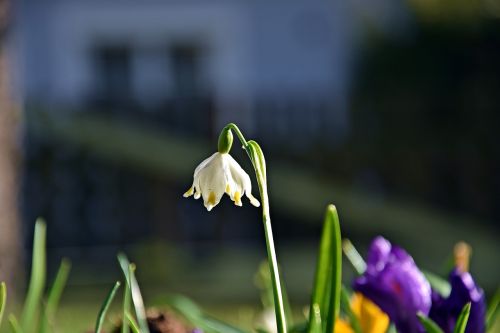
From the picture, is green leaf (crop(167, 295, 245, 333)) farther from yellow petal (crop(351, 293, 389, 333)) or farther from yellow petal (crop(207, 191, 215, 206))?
yellow petal (crop(207, 191, 215, 206))

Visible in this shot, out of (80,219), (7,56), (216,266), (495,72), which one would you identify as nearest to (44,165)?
(80,219)

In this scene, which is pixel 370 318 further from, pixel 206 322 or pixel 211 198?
pixel 211 198

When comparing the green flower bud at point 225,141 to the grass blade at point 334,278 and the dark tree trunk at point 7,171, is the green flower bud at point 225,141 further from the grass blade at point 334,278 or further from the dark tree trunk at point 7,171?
the dark tree trunk at point 7,171

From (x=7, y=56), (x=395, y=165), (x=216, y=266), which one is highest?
(x=7, y=56)

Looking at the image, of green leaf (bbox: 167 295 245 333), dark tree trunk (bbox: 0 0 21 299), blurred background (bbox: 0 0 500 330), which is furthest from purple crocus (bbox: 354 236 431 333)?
blurred background (bbox: 0 0 500 330)

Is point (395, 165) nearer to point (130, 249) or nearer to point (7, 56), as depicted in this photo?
point (130, 249)

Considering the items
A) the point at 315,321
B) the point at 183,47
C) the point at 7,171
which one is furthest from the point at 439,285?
the point at 183,47

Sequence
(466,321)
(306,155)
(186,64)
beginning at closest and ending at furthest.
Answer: (466,321) → (306,155) → (186,64)
